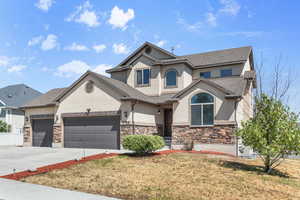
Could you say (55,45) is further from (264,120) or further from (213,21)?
(264,120)

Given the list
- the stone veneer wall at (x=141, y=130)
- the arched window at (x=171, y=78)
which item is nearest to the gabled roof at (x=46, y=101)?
the stone veneer wall at (x=141, y=130)

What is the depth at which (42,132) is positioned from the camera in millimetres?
22672

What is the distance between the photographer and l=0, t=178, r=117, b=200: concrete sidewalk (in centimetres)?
706

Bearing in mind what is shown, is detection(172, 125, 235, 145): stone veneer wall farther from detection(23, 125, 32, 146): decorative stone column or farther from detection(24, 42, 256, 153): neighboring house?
detection(23, 125, 32, 146): decorative stone column

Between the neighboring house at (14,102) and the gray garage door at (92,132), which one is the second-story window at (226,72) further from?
the neighboring house at (14,102)

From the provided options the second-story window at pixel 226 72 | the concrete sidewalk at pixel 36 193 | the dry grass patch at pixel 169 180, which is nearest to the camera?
the concrete sidewalk at pixel 36 193

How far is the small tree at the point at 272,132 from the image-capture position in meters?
11.1

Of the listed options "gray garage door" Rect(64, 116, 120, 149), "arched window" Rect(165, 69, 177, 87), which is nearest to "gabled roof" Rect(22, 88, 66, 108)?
"gray garage door" Rect(64, 116, 120, 149)

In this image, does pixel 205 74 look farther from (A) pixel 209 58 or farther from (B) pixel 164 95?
(B) pixel 164 95

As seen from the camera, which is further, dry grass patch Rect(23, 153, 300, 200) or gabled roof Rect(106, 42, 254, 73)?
gabled roof Rect(106, 42, 254, 73)

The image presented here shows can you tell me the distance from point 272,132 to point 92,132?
12.5 metres

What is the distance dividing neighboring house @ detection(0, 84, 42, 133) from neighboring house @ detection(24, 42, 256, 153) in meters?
13.1

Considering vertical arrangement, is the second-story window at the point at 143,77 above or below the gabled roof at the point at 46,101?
above

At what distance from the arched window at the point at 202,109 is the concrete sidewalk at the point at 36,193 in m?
12.0
